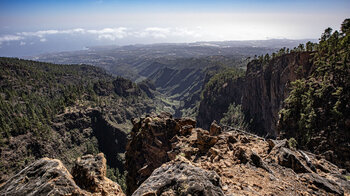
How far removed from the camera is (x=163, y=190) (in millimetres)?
10172

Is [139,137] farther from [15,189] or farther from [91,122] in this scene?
[91,122]

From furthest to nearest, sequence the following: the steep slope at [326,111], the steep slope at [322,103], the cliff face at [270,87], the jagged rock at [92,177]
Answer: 1. the cliff face at [270,87]
2. the steep slope at [322,103]
3. the steep slope at [326,111]
4. the jagged rock at [92,177]

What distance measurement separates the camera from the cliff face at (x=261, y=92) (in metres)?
67.4

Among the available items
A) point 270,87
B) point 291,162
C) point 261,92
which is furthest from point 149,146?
point 261,92

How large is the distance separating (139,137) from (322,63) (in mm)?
46677

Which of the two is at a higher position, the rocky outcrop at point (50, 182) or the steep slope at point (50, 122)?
the rocky outcrop at point (50, 182)

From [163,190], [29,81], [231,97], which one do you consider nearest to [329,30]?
[163,190]

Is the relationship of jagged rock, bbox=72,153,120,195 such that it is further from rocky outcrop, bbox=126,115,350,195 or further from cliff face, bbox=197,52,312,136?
cliff face, bbox=197,52,312,136

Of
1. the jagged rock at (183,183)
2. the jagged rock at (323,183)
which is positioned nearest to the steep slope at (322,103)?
the jagged rock at (323,183)

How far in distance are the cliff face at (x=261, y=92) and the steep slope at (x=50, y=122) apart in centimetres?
8291

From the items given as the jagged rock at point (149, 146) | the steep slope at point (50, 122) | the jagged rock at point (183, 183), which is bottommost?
the steep slope at point (50, 122)

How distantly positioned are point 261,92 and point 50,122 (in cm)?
12953

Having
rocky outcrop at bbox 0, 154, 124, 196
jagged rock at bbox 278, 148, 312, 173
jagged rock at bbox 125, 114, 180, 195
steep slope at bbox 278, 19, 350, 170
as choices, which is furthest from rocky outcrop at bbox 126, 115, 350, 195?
steep slope at bbox 278, 19, 350, 170

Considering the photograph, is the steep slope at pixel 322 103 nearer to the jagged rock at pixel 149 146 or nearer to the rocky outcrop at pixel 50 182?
the jagged rock at pixel 149 146
